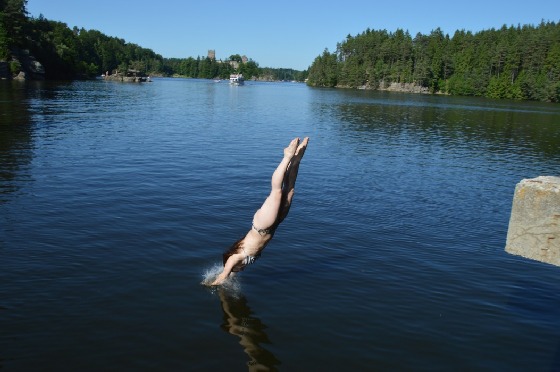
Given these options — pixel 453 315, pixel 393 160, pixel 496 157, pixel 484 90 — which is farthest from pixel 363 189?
pixel 484 90

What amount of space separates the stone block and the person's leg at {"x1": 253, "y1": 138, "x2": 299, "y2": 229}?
5079 mm

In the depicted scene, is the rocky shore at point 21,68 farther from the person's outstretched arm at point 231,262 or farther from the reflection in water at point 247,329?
the reflection in water at point 247,329

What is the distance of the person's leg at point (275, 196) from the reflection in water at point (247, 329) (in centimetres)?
210

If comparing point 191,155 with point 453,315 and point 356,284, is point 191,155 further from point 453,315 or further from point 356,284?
point 453,315

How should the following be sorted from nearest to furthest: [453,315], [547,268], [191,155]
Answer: [453,315] → [547,268] → [191,155]

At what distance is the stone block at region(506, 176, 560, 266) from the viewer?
443 cm

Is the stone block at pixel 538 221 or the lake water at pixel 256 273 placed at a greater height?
the stone block at pixel 538 221

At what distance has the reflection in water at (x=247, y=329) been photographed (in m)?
9.13

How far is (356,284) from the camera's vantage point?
13.1 m

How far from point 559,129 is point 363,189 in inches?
2063

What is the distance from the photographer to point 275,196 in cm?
997

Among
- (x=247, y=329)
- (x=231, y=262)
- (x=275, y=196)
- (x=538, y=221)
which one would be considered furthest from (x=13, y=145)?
(x=538, y=221)

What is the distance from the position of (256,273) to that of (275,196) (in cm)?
420

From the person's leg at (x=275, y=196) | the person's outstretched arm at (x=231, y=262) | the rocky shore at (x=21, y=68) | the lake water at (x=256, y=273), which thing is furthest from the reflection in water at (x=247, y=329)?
the rocky shore at (x=21, y=68)
